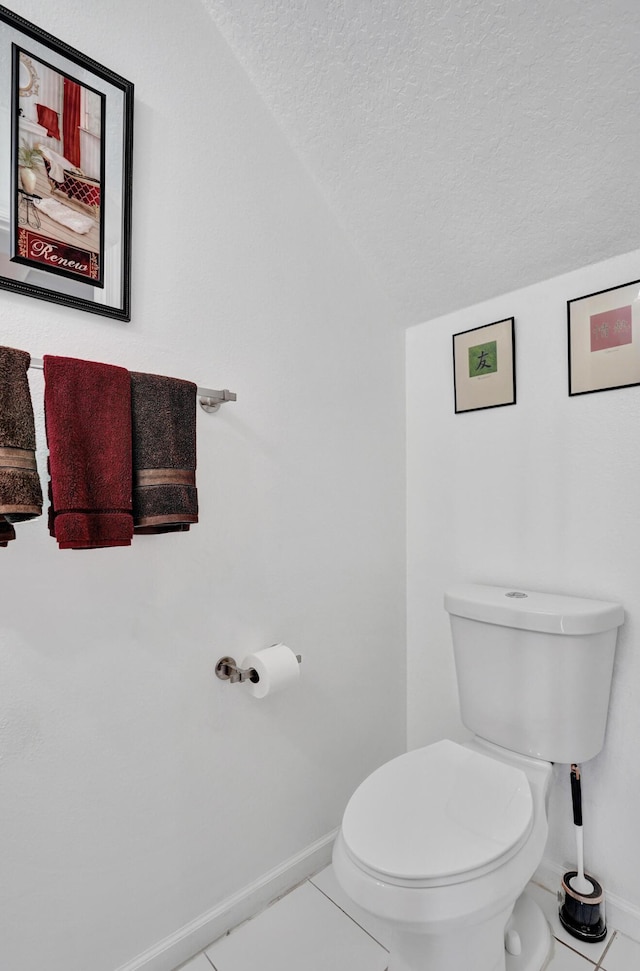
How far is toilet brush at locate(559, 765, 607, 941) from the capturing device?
132 centimetres

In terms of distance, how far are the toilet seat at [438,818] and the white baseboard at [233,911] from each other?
1.80 feet

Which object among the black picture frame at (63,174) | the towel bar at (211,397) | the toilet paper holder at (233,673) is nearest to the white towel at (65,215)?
the black picture frame at (63,174)

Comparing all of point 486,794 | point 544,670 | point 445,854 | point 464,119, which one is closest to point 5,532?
point 445,854

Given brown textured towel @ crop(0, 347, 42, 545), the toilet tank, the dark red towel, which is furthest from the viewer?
the toilet tank

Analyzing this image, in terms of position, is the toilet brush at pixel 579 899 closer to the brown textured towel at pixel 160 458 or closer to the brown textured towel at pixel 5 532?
the brown textured towel at pixel 160 458

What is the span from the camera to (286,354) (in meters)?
1.49

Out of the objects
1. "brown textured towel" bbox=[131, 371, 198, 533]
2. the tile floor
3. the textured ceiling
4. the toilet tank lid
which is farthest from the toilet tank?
the textured ceiling

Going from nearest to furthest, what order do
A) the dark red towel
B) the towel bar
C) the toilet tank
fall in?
the dark red towel
the towel bar
the toilet tank

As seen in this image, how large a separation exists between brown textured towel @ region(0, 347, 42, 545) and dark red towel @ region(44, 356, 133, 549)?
6 centimetres

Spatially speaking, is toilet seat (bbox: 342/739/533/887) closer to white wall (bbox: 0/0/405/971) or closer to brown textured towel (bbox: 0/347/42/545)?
white wall (bbox: 0/0/405/971)

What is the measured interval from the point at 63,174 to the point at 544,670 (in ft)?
5.16

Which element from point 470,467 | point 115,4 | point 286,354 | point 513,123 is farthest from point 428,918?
point 115,4

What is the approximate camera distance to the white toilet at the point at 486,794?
3.11 feet

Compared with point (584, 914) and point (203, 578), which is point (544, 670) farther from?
point (203, 578)
